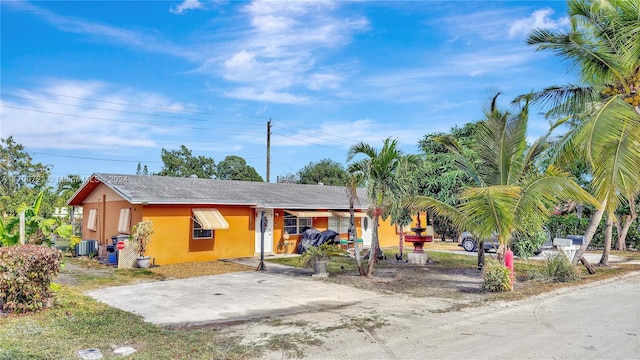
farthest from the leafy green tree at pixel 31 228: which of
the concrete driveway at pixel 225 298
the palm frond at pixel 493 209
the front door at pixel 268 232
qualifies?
the palm frond at pixel 493 209

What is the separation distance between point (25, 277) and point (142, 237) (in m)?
7.12

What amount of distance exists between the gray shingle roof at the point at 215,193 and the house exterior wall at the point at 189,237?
485mm

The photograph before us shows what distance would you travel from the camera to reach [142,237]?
52.1 feet

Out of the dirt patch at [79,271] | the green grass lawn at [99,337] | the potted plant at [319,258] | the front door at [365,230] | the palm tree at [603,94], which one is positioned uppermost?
the palm tree at [603,94]

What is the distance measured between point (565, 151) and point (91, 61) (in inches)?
723

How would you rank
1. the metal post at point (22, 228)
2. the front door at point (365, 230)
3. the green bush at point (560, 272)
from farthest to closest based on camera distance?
the front door at point (365, 230), the green bush at point (560, 272), the metal post at point (22, 228)

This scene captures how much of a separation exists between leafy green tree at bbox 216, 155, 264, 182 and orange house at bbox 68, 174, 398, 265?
89.9 feet

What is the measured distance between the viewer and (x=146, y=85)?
2188 centimetres

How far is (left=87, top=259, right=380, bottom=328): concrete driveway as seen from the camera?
8945 mm

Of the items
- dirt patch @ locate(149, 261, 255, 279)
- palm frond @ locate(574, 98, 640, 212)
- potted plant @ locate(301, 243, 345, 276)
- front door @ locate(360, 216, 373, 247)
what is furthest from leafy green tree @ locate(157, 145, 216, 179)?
palm frond @ locate(574, 98, 640, 212)

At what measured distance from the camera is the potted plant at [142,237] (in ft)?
51.9

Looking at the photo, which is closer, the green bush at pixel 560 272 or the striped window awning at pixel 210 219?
the green bush at pixel 560 272

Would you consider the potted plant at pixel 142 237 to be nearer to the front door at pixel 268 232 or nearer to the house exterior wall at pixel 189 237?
the house exterior wall at pixel 189 237

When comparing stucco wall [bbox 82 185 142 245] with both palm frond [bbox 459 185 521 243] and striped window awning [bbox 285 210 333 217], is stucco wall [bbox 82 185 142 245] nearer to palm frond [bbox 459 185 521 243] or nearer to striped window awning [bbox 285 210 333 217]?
striped window awning [bbox 285 210 333 217]
